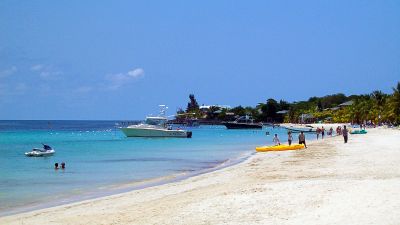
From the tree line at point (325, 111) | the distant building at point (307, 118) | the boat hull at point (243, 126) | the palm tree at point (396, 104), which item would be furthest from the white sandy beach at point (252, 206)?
the distant building at point (307, 118)

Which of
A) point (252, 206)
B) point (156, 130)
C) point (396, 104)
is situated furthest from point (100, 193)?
point (396, 104)

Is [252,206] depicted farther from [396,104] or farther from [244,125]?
[244,125]

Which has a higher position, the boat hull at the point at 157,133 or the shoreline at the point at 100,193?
the boat hull at the point at 157,133

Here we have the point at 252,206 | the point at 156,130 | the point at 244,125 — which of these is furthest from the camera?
the point at 244,125

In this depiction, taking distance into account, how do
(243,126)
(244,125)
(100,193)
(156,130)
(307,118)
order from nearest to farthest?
(100,193) → (156,130) → (244,125) → (243,126) → (307,118)

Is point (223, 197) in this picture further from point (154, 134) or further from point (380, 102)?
point (380, 102)

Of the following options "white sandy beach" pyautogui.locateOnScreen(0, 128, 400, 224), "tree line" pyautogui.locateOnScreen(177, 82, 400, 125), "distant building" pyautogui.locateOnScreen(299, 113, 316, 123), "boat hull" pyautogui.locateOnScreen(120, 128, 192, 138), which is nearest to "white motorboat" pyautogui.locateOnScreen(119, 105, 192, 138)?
"boat hull" pyautogui.locateOnScreen(120, 128, 192, 138)

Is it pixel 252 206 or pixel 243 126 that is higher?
pixel 243 126

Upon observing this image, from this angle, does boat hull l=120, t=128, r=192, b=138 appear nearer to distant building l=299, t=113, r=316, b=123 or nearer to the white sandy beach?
the white sandy beach

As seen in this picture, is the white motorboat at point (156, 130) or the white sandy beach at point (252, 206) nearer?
the white sandy beach at point (252, 206)

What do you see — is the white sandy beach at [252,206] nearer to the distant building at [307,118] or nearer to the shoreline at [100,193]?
the shoreline at [100,193]

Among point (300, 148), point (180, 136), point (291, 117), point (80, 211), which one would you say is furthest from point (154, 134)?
point (291, 117)

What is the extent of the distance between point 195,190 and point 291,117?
14368 cm

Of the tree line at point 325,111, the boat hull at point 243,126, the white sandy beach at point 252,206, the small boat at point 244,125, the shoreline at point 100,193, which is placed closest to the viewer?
the white sandy beach at point 252,206
